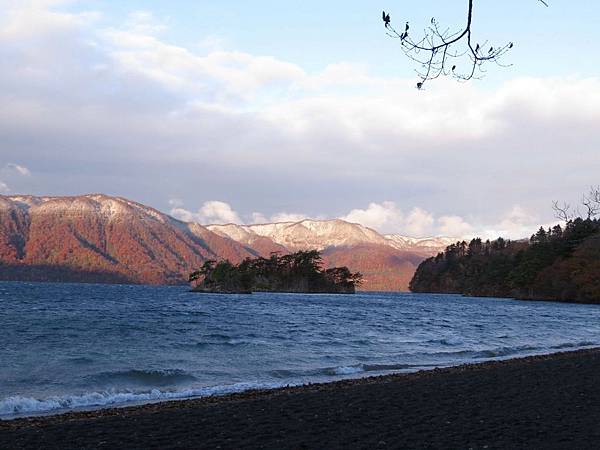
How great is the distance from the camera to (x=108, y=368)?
939 inches

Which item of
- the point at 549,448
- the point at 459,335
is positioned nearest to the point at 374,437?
the point at 549,448

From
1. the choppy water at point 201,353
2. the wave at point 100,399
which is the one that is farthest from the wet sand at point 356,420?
the choppy water at point 201,353

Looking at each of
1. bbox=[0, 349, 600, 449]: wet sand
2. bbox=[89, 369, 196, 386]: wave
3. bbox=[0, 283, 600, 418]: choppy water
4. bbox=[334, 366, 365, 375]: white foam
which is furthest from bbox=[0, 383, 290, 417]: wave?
bbox=[334, 366, 365, 375]: white foam

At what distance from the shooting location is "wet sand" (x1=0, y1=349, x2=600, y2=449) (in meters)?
10.5

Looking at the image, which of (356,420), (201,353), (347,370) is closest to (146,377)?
(201,353)

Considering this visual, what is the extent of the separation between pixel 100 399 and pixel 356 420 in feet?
27.8

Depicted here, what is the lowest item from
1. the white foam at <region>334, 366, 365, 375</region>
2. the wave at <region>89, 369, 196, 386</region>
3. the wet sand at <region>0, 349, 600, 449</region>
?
the wave at <region>89, 369, 196, 386</region>

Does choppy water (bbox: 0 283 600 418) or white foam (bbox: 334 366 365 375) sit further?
white foam (bbox: 334 366 365 375)

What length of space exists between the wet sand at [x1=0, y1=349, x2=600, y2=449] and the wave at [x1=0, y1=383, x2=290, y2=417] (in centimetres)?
181

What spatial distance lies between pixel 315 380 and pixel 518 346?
19.3m

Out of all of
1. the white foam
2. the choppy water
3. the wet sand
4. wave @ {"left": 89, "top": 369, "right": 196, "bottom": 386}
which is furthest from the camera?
the white foam

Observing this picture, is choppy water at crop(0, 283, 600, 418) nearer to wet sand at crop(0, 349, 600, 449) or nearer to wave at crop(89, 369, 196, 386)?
wave at crop(89, 369, 196, 386)

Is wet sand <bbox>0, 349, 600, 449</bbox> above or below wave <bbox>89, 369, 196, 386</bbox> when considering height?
above

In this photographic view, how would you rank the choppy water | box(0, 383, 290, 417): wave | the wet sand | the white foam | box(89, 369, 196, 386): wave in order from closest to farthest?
the wet sand → box(0, 383, 290, 417): wave → the choppy water → box(89, 369, 196, 386): wave → the white foam
